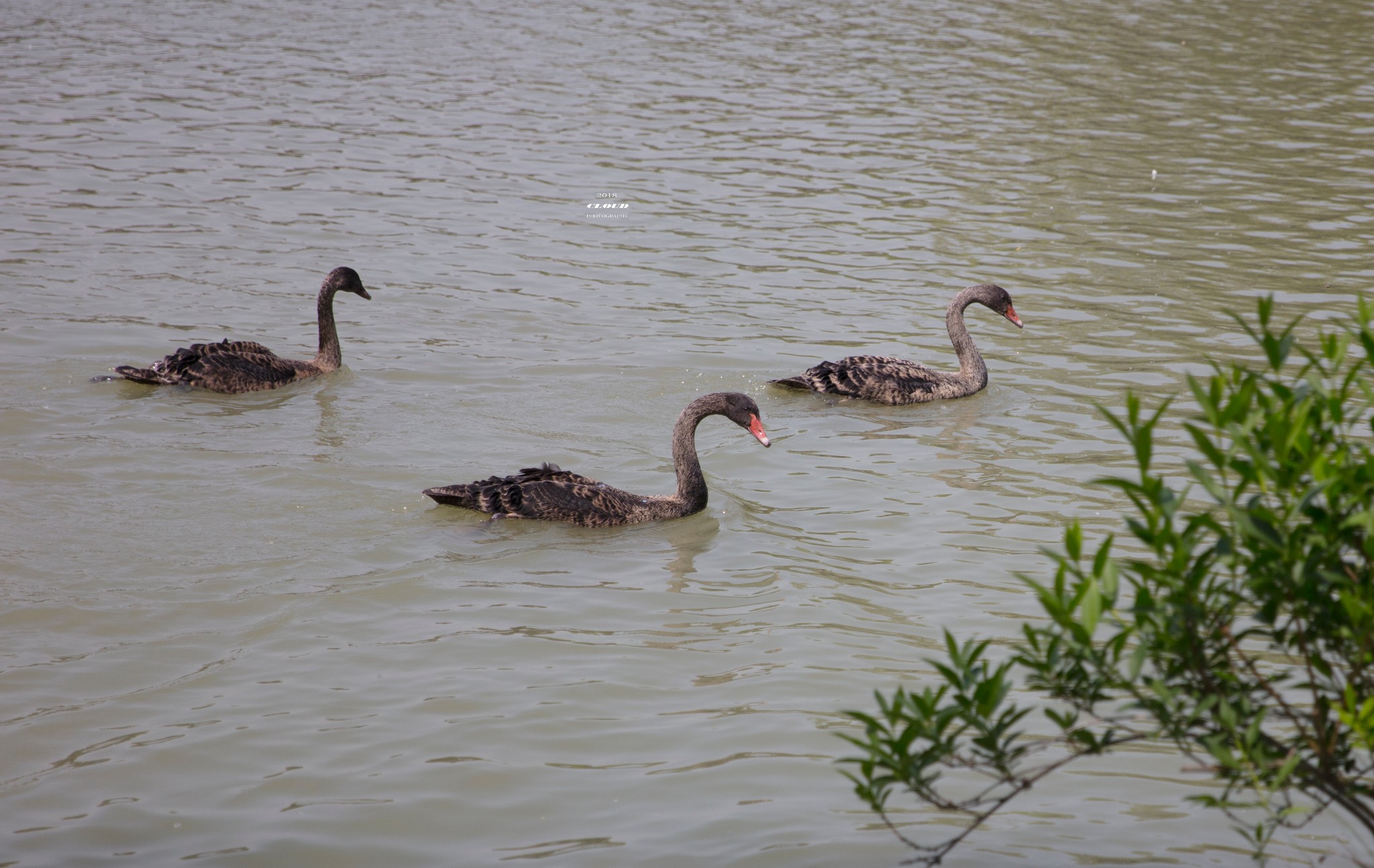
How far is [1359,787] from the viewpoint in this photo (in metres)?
3.56

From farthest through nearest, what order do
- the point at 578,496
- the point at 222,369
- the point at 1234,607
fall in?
the point at 222,369 < the point at 578,496 < the point at 1234,607

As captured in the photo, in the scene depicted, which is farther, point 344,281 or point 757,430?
point 344,281

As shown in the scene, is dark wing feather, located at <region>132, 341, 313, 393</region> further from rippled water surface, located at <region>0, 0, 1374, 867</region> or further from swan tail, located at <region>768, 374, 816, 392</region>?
swan tail, located at <region>768, 374, 816, 392</region>

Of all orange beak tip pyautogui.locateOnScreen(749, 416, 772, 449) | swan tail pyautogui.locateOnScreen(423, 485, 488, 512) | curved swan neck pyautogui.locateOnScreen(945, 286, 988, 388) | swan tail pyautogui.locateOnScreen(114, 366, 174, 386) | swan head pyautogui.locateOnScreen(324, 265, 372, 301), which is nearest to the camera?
swan tail pyautogui.locateOnScreen(423, 485, 488, 512)

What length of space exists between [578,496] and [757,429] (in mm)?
1421

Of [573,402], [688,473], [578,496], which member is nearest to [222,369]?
[573,402]

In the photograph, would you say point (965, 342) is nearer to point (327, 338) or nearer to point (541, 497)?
point (541, 497)

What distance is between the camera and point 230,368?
10.6 m

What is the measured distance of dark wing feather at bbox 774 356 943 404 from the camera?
35.8ft

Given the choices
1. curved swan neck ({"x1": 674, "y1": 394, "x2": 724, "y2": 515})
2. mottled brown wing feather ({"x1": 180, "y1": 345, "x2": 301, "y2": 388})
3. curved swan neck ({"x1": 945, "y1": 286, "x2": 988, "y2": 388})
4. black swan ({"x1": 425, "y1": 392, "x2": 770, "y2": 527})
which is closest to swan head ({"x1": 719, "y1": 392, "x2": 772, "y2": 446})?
black swan ({"x1": 425, "y1": 392, "x2": 770, "y2": 527})

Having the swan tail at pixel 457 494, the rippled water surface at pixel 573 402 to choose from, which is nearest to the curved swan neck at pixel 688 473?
the rippled water surface at pixel 573 402

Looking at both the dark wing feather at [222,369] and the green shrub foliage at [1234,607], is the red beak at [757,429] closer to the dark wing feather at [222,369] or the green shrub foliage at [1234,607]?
the dark wing feather at [222,369]

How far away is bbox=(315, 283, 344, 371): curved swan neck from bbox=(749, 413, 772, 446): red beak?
408 cm

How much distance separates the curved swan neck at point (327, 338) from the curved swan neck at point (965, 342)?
17.3ft
